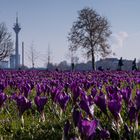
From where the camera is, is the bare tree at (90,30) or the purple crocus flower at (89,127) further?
the bare tree at (90,30)

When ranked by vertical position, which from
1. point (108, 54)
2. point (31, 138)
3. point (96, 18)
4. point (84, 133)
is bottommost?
point (31, 138)

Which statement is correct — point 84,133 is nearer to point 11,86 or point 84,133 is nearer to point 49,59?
point 11,86

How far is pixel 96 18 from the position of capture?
5406 centimetres

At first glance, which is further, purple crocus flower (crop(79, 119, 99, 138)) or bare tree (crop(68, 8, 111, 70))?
bare tree (crop(68, 8, 111, 70))

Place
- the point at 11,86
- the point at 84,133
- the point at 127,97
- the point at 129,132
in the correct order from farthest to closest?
1. the point at 11,86
2. the point at 127,97
3. the point at 129,132
4. the point at 84,133

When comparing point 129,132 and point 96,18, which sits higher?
point 96,18

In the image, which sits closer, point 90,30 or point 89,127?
point 89,127

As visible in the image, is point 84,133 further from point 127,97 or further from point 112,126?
point 127,97

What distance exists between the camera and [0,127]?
4996mm

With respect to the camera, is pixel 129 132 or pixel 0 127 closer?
pixel 129 132

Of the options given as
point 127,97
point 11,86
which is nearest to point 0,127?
point 127,97

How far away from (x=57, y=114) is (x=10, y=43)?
52890 mm

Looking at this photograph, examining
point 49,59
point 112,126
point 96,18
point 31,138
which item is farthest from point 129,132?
point 49,59

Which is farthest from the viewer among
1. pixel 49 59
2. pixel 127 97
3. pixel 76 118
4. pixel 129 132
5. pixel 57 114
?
pixel 49 59
